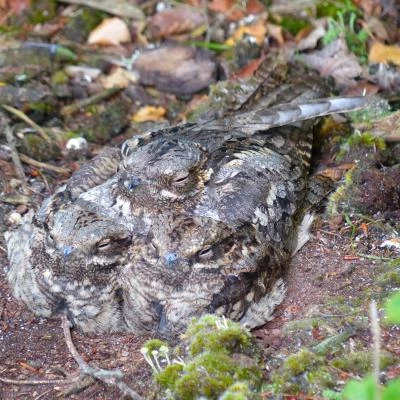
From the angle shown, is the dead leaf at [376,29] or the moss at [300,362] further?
the dead leaf at [376,29]

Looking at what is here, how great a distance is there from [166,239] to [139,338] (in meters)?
0.59

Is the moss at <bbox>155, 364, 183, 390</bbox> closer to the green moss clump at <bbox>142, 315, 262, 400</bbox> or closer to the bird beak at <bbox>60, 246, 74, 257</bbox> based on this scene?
the green moss clump at <bbox>142, 315, 262, 400</bbox>

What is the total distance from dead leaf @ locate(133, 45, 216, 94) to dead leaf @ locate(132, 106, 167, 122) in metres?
0.30

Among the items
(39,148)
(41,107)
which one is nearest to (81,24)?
(41,107)

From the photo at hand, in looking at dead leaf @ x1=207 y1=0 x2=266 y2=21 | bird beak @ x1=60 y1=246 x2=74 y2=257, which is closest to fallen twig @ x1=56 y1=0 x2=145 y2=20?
dead leaf @ x1=207 y1=0 x2=266 y2=21

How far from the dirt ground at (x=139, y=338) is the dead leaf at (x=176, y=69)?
1979 mm

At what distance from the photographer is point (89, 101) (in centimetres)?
623

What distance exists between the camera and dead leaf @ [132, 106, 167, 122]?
6152 mm

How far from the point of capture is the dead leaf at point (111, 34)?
6.75 meters

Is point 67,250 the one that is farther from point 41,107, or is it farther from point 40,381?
point 41,107

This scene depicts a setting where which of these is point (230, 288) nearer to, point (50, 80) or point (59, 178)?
point (59, 178)

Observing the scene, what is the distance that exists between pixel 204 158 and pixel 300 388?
163 centimetres

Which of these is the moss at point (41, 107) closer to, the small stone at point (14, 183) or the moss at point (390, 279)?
the small stone at point (14, 183)

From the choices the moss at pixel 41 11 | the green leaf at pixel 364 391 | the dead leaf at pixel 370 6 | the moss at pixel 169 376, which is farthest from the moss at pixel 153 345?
the moss at pixel 41 11
